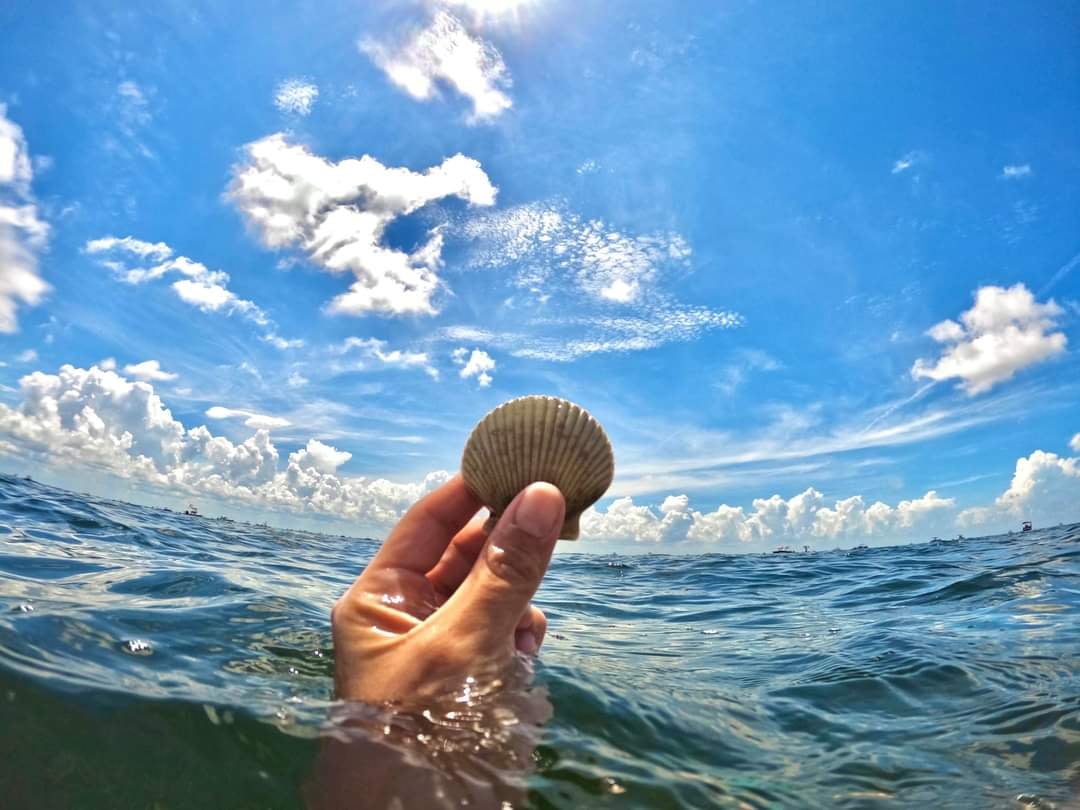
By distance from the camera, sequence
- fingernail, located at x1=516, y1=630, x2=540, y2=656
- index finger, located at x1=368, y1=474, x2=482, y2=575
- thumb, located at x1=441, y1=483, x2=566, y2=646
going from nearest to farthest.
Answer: thumb, located at x1=441, y1=483, x2=566, y2=646 < index finger, located at x1=368, y1=474, x2=482, y2=575 < fingernail, located at x1=516, y1=630, x2=540, y2=656

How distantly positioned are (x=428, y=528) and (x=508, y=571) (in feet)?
3.22

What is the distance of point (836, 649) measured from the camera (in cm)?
705

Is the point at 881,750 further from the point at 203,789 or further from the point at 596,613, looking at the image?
the point at 596,613

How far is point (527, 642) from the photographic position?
3.51 meters

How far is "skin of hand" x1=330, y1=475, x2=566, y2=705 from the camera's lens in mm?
2662

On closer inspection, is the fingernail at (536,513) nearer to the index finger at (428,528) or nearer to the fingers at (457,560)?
the index finger at (428,528)

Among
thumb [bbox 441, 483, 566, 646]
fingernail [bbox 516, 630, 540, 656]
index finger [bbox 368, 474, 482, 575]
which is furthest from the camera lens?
fingernail [bbox 516, 630, 540, 656]

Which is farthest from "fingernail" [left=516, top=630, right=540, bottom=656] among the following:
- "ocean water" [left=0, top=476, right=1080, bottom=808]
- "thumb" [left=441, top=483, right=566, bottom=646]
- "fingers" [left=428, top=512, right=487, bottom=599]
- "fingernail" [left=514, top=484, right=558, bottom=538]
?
"fingernail" [left=514, top=484, right=558, bottom=538]

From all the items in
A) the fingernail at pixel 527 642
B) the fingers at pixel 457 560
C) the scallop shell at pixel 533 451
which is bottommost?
the fingernail at pixel 527 642

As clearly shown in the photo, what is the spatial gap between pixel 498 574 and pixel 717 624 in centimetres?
857

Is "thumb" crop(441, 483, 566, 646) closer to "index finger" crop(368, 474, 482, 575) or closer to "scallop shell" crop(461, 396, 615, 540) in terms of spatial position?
"index finger" crop(368, 474, 482, 575)

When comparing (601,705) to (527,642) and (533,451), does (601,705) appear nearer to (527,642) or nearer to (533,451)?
(527,642)

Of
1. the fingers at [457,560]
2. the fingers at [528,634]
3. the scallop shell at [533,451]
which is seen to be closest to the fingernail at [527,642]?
the fingers at [528,634]

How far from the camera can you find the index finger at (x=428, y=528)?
11.0 ft
